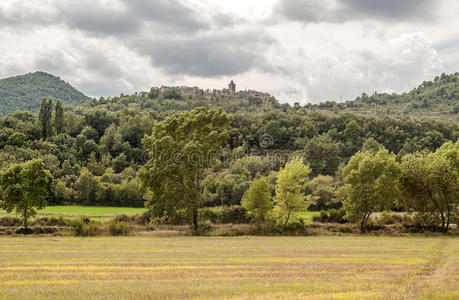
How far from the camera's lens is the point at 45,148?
102 meters

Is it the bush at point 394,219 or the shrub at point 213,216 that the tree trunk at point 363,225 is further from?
the shrub at point 213,216

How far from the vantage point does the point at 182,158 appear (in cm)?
4634

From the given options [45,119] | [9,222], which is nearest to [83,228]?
[9,222]

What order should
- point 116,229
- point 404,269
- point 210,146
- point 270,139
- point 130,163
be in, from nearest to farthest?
point 404,269 < point 116,229 < point 210,146 < point 130,163 < point 270,139

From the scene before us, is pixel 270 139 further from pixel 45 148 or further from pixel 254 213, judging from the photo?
pixel 254 213

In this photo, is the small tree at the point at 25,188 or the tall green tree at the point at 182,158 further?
the small tree at the point at 25,188

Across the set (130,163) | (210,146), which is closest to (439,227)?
(210,146)

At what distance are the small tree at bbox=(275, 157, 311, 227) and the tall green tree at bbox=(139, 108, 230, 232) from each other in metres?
10.0

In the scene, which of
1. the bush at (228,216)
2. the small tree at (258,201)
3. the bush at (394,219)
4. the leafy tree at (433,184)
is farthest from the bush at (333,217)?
the small tree at (258,201)

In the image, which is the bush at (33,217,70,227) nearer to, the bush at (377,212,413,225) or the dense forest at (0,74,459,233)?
the dense forest at (0,74,459,233)

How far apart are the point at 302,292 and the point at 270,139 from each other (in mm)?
122321

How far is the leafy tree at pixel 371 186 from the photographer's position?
160 feet

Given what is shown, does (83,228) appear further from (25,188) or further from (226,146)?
(226,146)

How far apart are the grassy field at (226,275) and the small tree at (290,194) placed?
849 inches
